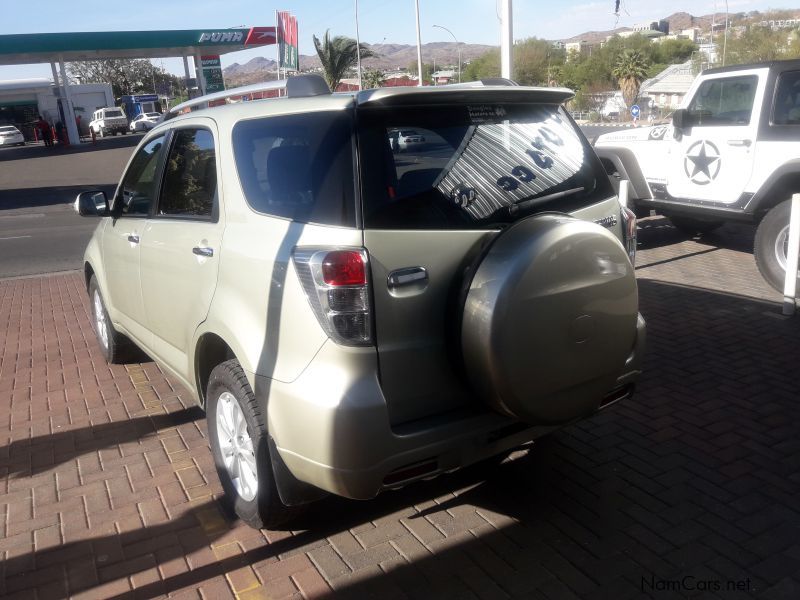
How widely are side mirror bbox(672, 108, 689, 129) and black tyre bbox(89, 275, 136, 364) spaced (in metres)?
6.19

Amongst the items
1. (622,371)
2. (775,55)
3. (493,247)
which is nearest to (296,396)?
(493,247)

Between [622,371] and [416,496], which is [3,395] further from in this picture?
[622,371]

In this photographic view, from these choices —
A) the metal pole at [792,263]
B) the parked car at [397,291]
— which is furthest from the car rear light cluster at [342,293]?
the metal pole at [792,263]

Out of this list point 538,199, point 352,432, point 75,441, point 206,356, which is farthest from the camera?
point 75,441

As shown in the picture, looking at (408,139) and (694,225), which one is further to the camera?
(694,225)

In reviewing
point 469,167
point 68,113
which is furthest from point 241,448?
point 68,113

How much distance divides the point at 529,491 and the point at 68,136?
4516cm

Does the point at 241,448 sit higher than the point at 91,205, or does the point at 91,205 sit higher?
the point at 91,205

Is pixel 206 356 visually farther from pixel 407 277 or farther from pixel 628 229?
pixel 628 229

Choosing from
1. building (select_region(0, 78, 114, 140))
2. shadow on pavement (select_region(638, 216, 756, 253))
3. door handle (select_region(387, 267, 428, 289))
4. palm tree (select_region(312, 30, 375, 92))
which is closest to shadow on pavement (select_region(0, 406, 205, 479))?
door handle (select_region(387, 267, 428, 289))

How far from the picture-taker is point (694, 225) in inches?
384

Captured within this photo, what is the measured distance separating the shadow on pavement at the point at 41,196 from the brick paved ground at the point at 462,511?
1433 centimetres

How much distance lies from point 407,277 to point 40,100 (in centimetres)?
6687

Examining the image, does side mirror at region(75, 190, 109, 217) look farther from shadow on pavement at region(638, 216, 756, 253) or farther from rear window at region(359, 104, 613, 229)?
shadow on pavement at region(638, 216, 756, 253)
